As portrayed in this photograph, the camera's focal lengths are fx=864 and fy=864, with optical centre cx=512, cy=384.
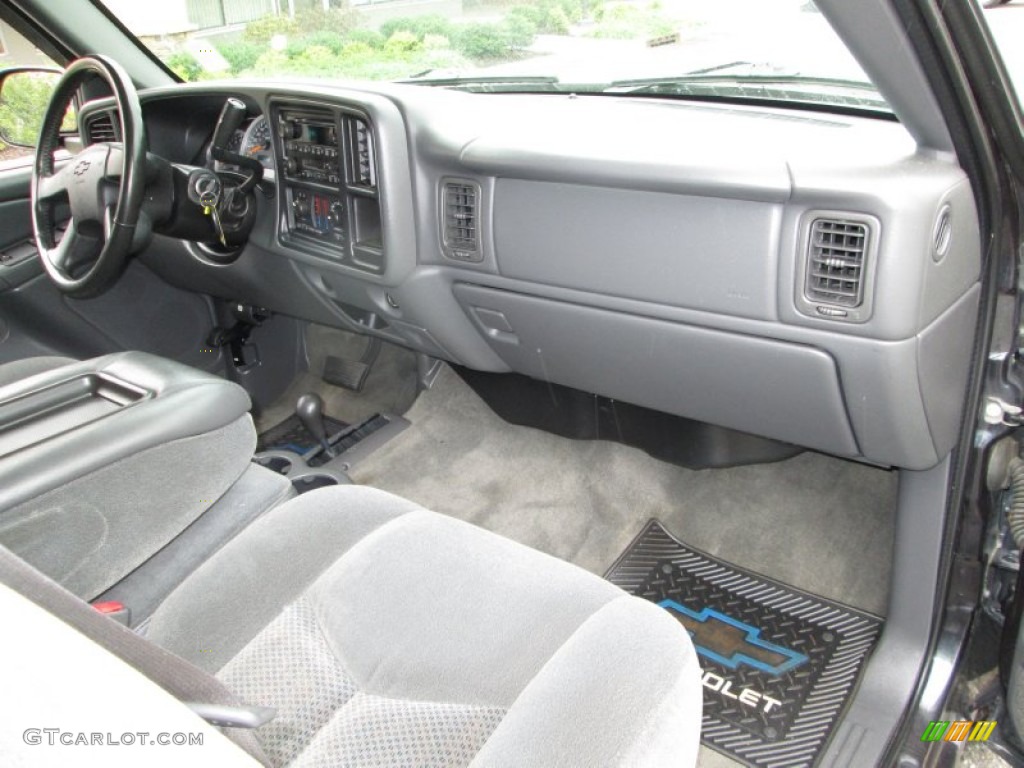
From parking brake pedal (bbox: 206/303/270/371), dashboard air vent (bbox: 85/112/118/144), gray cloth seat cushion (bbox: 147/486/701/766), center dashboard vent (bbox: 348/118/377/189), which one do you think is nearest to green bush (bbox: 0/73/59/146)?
dashboard air vent (bbox: 85/112/118/144)

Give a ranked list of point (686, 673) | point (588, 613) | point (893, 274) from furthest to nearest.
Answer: point (893, 274)
point (588, 613)
point (686, 673)

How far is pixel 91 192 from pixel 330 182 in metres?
0.54

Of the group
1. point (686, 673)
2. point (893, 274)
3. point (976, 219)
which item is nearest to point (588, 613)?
point (686, 673)

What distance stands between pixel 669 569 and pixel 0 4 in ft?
8.11

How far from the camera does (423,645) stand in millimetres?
1195

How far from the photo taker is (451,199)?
192 cm

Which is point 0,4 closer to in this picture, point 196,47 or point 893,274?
point 196,47

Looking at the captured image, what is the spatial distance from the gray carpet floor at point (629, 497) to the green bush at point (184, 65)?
1.30 m

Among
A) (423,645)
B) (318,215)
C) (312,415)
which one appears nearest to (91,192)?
(318,215)

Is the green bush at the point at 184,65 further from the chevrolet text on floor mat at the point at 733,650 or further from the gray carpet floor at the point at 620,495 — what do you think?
the chevrolet text on floor mat at the point at 733,650

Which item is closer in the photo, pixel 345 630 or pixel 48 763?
pixel 48 763

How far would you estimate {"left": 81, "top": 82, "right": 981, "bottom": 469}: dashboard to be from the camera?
137 cm

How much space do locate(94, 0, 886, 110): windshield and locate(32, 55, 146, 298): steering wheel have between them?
22.5 inches

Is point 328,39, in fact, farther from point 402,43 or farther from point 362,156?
point 362,156
